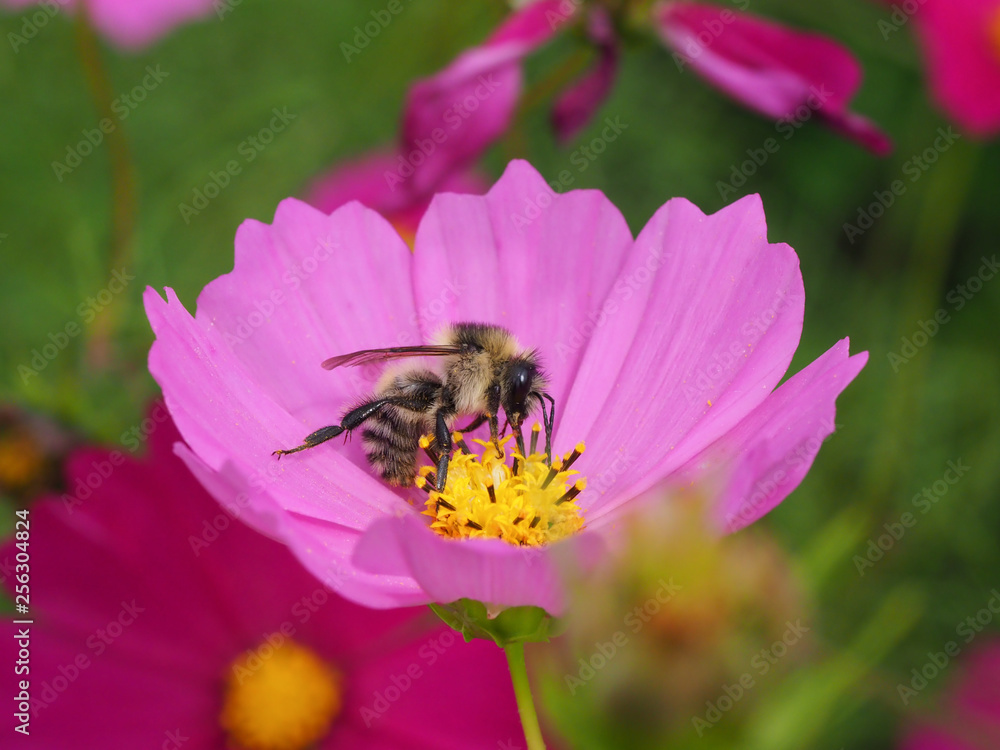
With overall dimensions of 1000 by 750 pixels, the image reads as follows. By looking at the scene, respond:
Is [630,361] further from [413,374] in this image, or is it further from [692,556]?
[692,556]

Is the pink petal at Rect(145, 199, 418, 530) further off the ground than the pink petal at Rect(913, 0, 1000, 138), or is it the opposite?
the pink petal at Rect(913, 0, 1000, 138)
